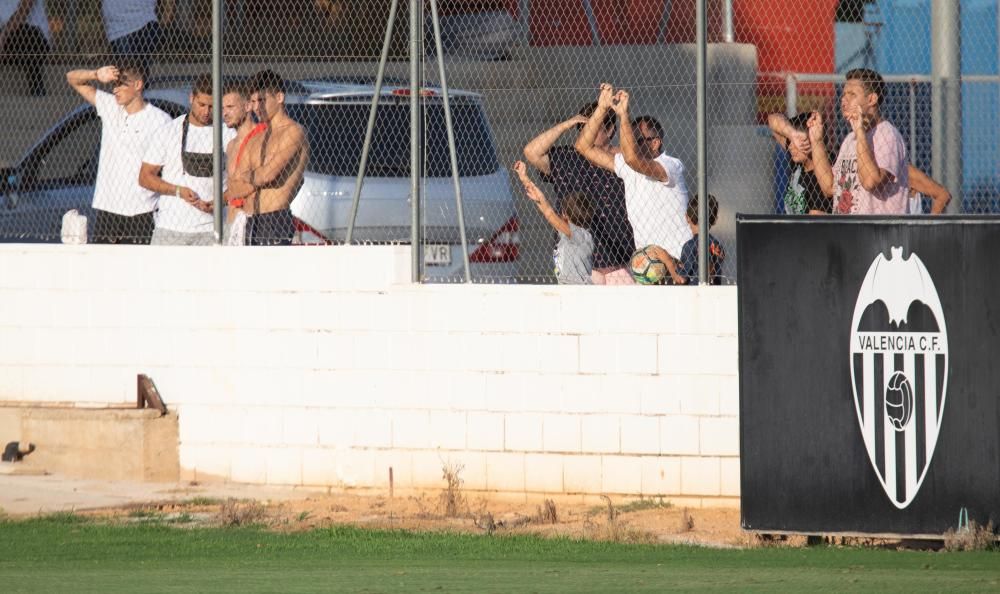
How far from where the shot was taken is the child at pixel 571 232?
34.8 ft

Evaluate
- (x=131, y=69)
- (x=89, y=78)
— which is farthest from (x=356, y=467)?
(x=89, y=78)

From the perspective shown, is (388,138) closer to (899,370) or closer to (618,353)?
(618,353)

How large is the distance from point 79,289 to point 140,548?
9.89ft

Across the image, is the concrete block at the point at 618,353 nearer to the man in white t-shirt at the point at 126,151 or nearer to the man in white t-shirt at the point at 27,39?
the man in white t-shirt at the point at 126,151

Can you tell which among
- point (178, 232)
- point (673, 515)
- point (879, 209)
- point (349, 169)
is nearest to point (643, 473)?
point (673, 515)

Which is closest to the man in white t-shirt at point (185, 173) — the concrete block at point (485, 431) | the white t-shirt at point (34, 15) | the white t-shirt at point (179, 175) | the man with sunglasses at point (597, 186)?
the white t-shirt at point (179, 175)

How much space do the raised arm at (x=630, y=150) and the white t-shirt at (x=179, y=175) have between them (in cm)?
266

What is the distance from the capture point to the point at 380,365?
10.7m

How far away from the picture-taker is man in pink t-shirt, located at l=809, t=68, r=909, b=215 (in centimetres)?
990

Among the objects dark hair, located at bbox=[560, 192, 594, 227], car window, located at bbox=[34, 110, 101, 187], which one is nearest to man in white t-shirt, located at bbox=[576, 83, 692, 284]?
dark hair, located at bbox=[560, 192, 594, 227]

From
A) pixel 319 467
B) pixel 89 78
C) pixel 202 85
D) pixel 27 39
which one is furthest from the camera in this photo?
pixel 27 39

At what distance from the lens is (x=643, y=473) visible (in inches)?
401

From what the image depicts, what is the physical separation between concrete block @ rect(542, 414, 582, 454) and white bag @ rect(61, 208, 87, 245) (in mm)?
3526

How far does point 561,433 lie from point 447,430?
0.73 metres
